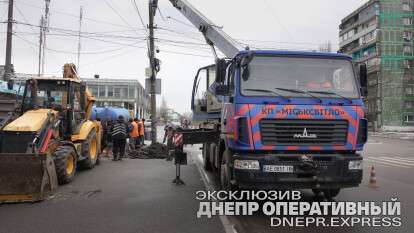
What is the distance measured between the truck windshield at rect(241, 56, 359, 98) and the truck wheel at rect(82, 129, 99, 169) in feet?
23.2

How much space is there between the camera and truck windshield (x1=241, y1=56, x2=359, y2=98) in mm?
7453

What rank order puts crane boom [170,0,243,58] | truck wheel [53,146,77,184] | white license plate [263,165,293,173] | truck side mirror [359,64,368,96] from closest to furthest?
white license plate [263,165,293,173] → truck side mirror [359,64,368,96] → truck wheel [53,146,77,184] → crane boom [170,0,243,58]

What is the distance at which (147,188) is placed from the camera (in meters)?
9.95

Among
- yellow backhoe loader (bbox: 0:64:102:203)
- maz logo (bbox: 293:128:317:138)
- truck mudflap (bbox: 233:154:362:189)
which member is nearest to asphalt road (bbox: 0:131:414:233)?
yellow backhoe loader (bbox: 0:64:102:203)

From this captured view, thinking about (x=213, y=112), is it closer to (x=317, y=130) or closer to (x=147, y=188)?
(x=147, y=188)

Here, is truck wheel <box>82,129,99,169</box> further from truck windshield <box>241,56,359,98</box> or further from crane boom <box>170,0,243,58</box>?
truck windshield <box>241,56,359,98</box>

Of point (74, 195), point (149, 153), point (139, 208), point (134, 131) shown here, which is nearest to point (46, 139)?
point (74, 195)

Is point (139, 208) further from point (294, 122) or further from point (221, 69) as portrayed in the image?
point (294, 122)

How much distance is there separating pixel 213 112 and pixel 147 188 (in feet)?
8.52

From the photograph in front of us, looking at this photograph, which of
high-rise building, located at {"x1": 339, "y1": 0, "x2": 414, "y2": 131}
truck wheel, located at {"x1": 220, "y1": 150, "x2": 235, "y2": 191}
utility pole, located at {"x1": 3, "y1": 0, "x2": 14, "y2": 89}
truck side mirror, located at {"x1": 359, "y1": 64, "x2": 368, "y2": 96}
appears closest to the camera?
truck wheel, located at {"x1": 220, "y1": 150, "x2": 235, "y2": 191}

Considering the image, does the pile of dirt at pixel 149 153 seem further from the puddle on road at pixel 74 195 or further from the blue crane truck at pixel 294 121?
the blue crane truck at pixel 294 121

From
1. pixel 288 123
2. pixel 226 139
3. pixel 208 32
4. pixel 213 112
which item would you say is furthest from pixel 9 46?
pixel 288 123

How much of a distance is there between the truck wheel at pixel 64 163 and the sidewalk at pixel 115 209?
0.76ft

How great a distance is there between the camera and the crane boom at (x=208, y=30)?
12389mm
